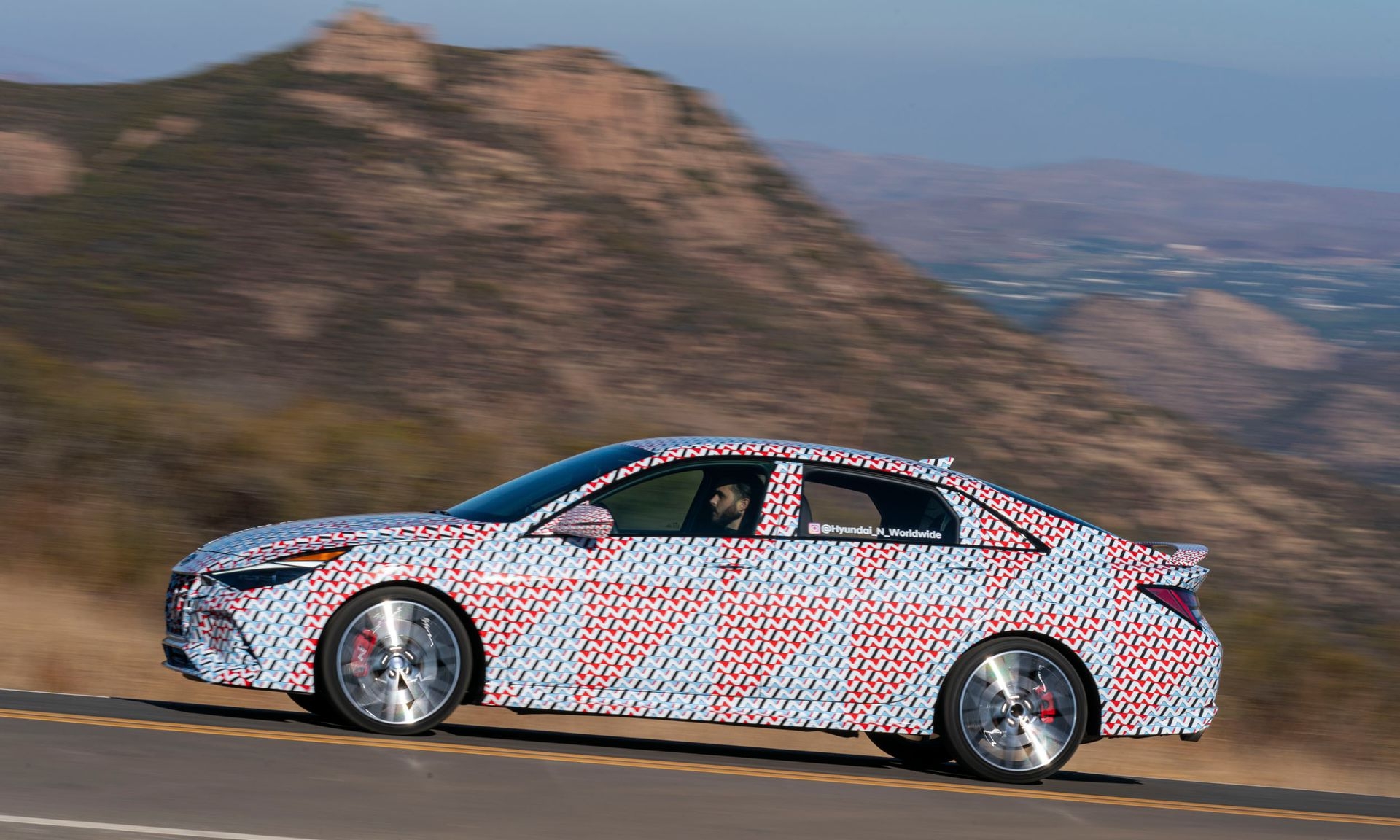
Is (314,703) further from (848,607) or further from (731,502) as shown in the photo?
(848,607)

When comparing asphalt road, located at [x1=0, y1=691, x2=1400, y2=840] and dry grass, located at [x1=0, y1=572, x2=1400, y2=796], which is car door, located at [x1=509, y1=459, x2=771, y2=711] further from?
dry grass, located at [x1=0, y1=572, x2=1400, y2=796]

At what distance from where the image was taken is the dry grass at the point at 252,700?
11.4 meters

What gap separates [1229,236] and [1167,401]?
43.1 feet

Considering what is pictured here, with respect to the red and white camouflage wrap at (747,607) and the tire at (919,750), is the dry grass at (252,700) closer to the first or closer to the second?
the tire at (919,750)

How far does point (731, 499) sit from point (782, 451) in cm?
37

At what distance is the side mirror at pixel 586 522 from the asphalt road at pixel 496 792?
1.10 meters

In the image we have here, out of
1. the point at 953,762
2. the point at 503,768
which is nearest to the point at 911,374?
the point at 953,762

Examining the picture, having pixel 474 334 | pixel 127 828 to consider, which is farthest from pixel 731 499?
pixel 474 334

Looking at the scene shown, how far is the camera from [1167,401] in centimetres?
3269

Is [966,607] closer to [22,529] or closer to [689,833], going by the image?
[689,833]

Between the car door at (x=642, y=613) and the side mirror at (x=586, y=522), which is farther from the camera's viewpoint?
the car door at (x=642, y=613)

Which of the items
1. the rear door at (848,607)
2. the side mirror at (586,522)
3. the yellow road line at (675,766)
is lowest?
the yellow road line at (675,766)

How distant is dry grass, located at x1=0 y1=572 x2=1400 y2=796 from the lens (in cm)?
1137

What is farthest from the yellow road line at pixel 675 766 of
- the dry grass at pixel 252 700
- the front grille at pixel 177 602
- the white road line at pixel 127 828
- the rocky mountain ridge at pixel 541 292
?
the rocky mountain ridge at pixel 541 292
